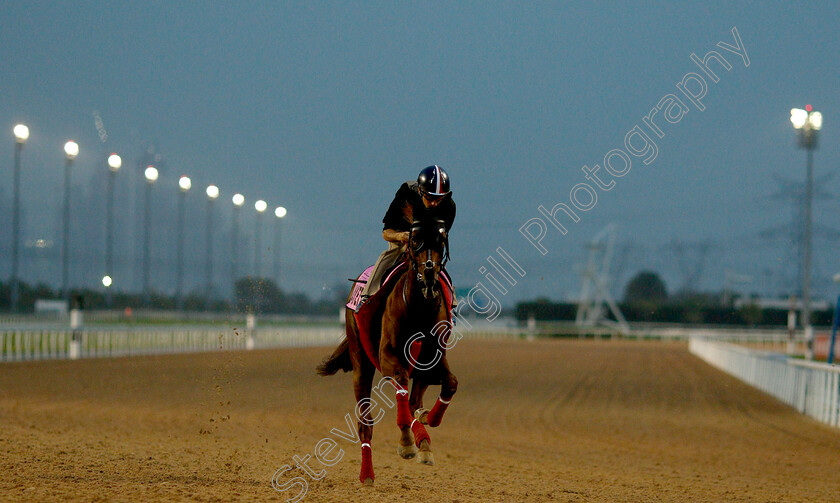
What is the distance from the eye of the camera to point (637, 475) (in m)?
9.80

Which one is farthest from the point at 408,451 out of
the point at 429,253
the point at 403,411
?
the point at 429,253

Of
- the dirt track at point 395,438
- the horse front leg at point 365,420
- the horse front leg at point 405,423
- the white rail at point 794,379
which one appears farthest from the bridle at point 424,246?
the white rail at point 794,379

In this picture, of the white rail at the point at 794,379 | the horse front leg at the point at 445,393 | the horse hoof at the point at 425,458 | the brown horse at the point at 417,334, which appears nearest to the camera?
the horse hoof at the point at 425,458

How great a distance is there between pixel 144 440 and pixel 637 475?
6.27 m

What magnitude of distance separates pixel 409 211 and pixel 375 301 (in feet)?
2.62

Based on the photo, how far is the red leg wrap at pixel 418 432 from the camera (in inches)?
237

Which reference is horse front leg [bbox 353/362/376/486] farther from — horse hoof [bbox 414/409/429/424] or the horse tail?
horse hoof [bbox 414/409/429/424]

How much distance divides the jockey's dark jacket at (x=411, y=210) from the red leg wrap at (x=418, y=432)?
4.75 ft

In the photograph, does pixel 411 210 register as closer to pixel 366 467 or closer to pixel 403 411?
pixel 403 411

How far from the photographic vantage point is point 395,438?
504 inches

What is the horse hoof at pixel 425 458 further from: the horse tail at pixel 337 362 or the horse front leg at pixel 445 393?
the horse tail at pixel 337 362

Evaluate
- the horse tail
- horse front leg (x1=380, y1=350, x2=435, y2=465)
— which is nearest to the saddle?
horse front leg (x1=380, y1=350, x2=435, y2=465)

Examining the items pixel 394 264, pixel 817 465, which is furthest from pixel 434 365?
pixel 817 465

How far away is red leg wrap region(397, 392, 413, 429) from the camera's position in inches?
243
